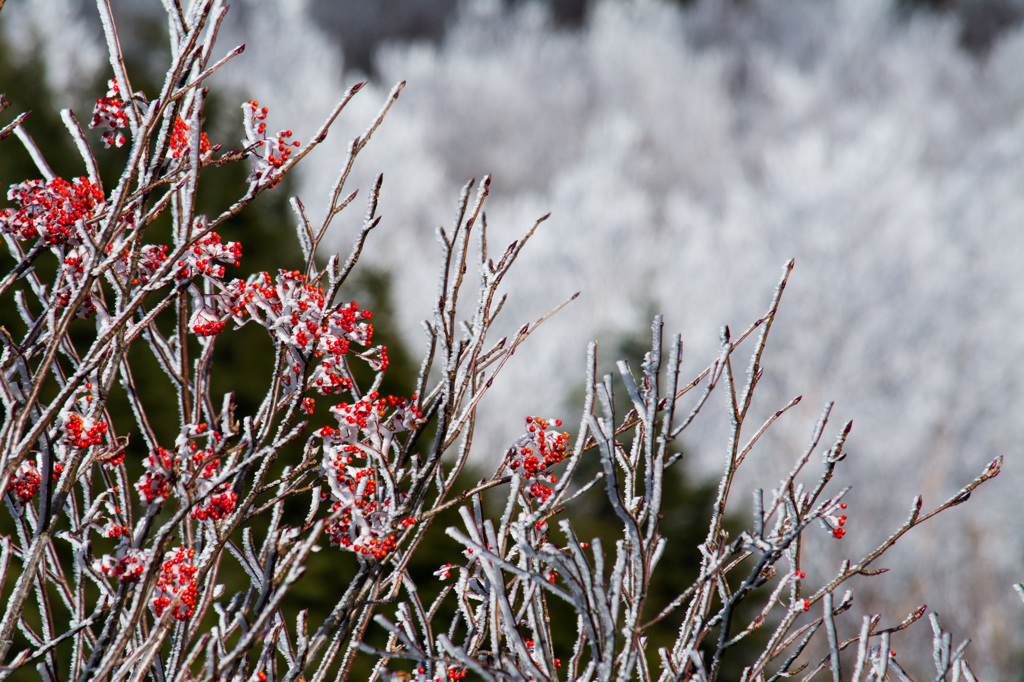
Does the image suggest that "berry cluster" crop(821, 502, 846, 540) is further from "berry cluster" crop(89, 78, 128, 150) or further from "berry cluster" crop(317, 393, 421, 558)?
"berry cluster" crop(89, 78, 128, 150)

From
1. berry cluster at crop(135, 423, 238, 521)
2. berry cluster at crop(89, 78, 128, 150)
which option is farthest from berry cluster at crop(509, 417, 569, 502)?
berry cluster at crop(89, 78, 128, 150)

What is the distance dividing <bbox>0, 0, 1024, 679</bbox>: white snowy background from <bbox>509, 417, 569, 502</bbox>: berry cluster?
18.9ft

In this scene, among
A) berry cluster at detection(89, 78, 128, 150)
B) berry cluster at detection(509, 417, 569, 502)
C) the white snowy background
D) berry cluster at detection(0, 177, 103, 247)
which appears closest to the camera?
berry cluster at detection(0, 177, 103, 247)

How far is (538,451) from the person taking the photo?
3.46 feet

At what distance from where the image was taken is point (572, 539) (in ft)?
2.83

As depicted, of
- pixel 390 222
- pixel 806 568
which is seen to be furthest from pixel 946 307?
pixel 390 222

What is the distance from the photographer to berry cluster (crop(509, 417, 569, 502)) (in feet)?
3.41

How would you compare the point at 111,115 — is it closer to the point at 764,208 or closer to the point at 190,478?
the point at 190,478

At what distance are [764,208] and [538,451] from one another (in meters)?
13.8

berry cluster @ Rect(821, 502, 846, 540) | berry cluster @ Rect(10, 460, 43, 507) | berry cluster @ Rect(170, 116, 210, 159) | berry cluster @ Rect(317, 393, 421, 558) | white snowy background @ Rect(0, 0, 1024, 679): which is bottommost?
berry cluster @ Rect(10, 460, 43, 507)

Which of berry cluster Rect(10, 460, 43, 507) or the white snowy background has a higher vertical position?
the white snowy background

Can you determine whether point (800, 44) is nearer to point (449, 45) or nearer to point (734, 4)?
point (734, 4)

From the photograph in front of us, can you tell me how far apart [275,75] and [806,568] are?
47.6 ft

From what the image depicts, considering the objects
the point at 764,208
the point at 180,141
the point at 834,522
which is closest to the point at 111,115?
the point at 180,141
